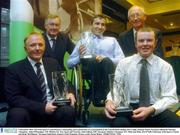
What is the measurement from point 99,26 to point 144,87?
0.67 meters

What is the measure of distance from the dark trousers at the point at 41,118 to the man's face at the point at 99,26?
67 cm

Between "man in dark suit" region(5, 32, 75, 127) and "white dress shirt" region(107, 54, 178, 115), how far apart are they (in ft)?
1.10

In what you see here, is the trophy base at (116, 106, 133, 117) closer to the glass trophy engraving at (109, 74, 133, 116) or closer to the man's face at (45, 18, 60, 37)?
the glass trophy engraving at (109, 74, 133, 116)

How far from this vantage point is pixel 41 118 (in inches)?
76.0

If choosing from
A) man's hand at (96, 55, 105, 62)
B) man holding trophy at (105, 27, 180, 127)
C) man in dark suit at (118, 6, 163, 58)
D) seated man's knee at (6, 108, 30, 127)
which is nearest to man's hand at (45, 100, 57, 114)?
seated man's knee at (6, 108, 30, 127)

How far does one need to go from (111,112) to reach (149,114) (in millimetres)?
211

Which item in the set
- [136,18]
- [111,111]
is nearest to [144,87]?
[111,111]

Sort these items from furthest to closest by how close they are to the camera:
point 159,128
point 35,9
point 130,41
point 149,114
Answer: point 35,9, point 130,41, point 159,128, point 149,114

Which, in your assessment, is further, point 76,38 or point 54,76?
point 76,38

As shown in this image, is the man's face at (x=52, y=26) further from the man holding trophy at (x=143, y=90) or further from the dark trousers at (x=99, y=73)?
the man holding trophy at (x=143, y=90)

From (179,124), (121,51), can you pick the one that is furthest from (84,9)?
(179,124)

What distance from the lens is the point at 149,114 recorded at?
68.8 inches

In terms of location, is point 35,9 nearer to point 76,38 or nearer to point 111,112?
point 76,38

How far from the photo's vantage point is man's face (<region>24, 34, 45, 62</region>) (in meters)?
1.99
